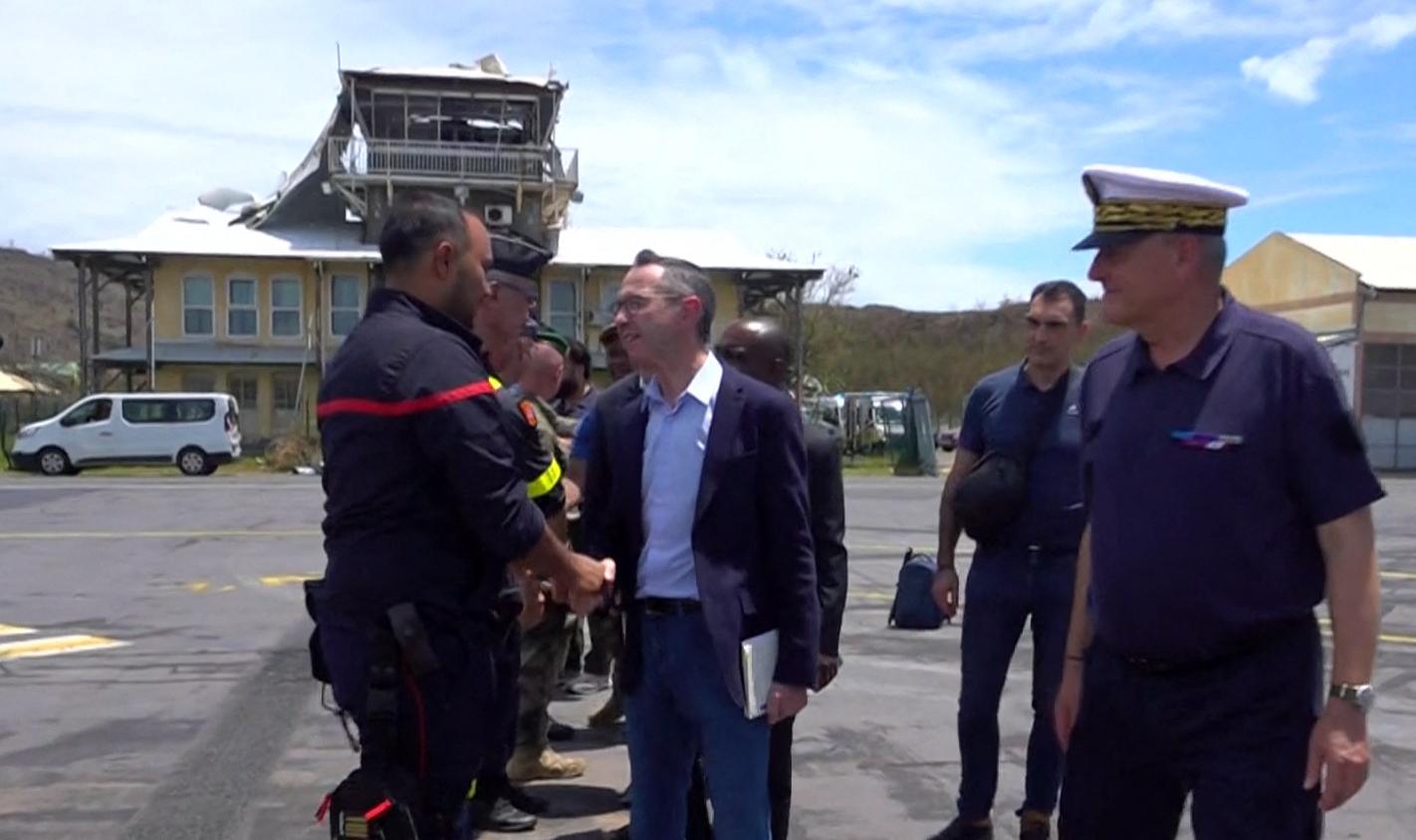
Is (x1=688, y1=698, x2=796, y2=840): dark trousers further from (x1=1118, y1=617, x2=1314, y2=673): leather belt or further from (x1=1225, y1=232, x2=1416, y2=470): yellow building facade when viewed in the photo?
(x1=1225, y1=232, x2=1416, y2=470): yellow building facade

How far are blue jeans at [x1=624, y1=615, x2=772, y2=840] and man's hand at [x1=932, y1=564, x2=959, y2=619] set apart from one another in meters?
1.68

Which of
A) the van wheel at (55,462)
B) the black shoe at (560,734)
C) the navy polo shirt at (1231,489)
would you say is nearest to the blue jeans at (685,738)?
the navy polo shirt at (1231,489)

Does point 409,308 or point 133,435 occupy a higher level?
point 409,308

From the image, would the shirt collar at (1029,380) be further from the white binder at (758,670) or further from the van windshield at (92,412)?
the van windshield at (92,412)

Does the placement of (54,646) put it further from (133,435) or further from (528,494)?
(133,435)

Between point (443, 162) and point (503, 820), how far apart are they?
35.4 meters

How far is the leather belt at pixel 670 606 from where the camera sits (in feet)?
12.5

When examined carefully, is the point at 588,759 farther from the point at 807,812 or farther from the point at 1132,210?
the point at 1132,210

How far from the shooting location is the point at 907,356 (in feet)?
163

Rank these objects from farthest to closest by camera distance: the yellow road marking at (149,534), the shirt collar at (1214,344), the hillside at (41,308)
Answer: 1. the hillside at (41,308)
2. the yellow road marking at (149,534)
3. the shirt collar at (1214,344)

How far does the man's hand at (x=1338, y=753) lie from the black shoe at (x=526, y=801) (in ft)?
11.5

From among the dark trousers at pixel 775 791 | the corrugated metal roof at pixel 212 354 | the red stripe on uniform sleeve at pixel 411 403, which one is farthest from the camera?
the corrugated metal roof at pixel 212 354

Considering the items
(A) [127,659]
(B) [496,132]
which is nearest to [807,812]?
(A) [127,659]

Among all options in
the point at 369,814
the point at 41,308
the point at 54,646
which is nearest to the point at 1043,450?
the point at 369,814
